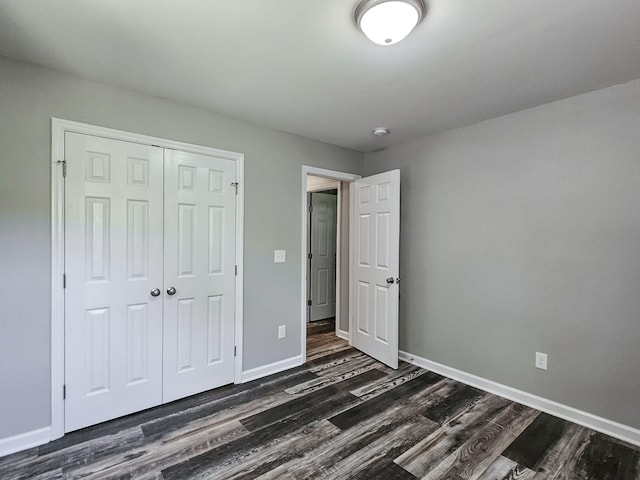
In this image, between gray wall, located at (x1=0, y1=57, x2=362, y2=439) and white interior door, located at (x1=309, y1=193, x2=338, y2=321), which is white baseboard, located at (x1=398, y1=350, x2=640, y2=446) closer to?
white interior door, located at (x1=309, y1=193, x2=338, y2=321)

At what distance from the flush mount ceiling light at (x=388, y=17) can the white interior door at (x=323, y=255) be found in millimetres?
3367

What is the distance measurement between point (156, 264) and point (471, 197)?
9.15 feet

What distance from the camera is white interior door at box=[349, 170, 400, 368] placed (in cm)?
313

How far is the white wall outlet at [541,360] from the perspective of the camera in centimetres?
242

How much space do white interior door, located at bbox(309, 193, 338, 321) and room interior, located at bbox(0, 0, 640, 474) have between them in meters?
1.62

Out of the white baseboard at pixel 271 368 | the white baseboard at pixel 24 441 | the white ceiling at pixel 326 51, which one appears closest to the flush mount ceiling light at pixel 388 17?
the white ceiling at pixel 326 51

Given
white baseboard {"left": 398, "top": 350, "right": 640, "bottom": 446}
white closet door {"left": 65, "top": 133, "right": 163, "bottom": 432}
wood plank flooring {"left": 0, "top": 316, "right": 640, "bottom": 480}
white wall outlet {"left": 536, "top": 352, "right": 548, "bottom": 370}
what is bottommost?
wood plank flooring {"left": 0, "top": 316, "right": 640, "bottom": 480}

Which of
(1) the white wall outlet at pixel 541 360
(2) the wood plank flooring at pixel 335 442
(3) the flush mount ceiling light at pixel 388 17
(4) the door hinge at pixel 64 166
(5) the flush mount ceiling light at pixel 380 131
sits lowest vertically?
(2) the wood plank flooring at pixel 335 442

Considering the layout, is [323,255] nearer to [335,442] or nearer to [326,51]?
[335,442]

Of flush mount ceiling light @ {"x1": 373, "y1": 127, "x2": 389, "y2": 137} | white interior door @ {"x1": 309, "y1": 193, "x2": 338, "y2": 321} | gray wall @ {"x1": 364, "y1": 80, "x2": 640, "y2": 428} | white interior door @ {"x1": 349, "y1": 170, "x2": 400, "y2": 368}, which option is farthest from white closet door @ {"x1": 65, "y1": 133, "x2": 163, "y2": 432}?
white interior door @ {"x1": 309, "y1": 193, "x2": 338, "y2": 321}

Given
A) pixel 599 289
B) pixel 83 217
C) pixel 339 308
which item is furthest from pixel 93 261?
pixel 599 289

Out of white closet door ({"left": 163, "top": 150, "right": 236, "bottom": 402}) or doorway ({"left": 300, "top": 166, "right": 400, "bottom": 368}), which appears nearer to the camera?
white closet door ({"left": 163, "top": 150, "right": 236, "bottom": 402})

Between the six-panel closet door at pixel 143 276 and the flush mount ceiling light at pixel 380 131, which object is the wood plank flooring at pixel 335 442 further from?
the flush mount ceiling light at pixel 380 131

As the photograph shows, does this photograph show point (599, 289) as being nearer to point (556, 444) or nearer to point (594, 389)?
point (594, 389)
